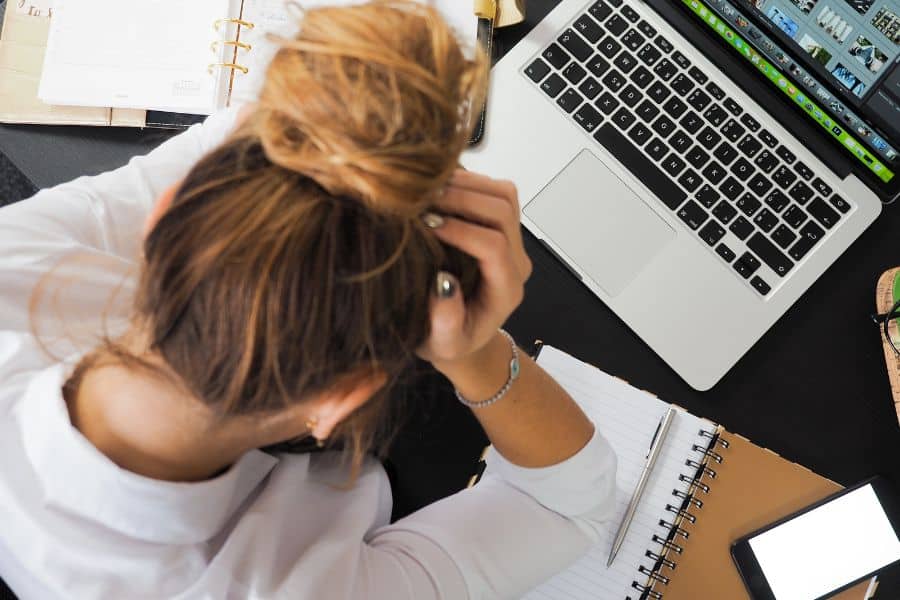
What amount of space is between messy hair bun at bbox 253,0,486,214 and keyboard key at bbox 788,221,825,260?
1.66ft

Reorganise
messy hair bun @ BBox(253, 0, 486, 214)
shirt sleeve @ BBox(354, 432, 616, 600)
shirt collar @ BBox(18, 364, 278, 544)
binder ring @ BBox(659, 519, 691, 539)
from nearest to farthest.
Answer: messy hair bun @ BBox(253, 0, 486, 214)
shirt collar @ BBox(18, 364, 278, 544)
shirt sleeve @ BBox(354, 432, 616, 600)
binder ring @ BBox(659, 519, 691, 539)

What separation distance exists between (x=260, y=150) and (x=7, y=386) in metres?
0.32

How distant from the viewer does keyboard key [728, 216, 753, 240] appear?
712mm

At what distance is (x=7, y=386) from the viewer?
0.52 m

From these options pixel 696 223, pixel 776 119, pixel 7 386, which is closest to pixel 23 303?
pixel 7 386

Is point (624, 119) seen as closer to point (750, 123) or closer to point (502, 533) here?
point (750, 123)

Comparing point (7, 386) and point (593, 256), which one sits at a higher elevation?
point (593, 256)

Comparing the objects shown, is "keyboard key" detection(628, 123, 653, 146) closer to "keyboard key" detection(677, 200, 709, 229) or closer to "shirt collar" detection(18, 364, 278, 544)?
"keyboard key" detection(677, 200, 709, 229)

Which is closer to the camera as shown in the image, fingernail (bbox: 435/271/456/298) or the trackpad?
fingernail (bbox: 435/271/456/298)

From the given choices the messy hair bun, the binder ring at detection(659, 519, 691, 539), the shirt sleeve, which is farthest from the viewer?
the binder ring at detection(659, 519, 691, 539)

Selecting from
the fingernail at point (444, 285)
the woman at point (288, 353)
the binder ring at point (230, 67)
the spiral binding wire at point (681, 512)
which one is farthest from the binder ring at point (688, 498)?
the binder ring at point (230, 67)

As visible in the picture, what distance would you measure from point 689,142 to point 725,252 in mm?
121

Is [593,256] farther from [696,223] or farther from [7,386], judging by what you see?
[7,386]

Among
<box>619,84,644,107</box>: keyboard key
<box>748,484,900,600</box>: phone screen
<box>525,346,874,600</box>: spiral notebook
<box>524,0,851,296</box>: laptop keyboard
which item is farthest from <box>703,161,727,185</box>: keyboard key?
<box>748,484,900,600</box>: phone screen
